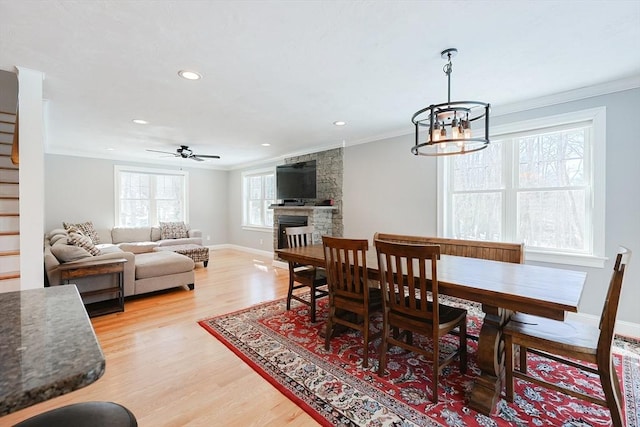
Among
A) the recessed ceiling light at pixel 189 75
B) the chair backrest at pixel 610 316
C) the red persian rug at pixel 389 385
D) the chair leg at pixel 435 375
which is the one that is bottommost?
the red persian rug at pixel 389 385

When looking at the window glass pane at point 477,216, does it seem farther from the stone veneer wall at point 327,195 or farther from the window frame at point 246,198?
the window frame at point 246,198

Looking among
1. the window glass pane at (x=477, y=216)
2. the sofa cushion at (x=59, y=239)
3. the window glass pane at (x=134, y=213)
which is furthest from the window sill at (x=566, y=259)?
the window glass pane at (x=134, y=213)

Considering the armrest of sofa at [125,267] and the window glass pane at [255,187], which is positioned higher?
the window glass pane at [255,187]

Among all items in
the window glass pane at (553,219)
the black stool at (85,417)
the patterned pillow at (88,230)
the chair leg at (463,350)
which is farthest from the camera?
the patterned pillow at (88,230)

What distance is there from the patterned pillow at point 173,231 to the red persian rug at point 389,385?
428cm

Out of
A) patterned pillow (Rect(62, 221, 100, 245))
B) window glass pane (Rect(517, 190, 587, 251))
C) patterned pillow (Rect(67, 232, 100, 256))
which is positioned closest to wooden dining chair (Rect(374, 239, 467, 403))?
window glass pane (Rect(517, 190, 587, 251))

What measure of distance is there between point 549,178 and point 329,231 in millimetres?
3391

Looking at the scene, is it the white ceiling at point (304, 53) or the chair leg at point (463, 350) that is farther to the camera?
the chair leg at point (463, 350)

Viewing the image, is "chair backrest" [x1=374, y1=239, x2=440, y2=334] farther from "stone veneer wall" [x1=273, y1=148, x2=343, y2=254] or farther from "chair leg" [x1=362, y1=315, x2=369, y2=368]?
"stone veneer wall" [x1=273, y1=148, x2=343, y2=254]

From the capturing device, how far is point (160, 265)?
4.17 meters

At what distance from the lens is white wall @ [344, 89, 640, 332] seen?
2801 millimetres

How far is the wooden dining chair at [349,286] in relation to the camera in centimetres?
231

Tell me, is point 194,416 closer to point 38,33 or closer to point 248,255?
point 38,33

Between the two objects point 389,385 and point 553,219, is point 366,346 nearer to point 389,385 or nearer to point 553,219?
point 389,385
